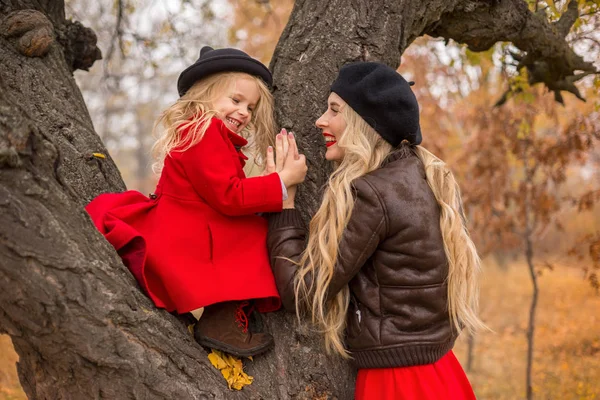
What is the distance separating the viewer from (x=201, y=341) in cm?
232

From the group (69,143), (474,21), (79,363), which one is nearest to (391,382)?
(79,363)

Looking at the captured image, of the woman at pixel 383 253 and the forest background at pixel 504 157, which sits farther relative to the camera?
the forest background at pixel 504 157

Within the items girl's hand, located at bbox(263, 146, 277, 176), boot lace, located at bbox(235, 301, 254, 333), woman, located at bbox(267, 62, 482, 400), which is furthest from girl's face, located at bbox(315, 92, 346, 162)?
boot lace, located at bbox(235, 301, 254, 333)

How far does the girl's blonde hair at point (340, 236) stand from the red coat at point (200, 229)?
19cm

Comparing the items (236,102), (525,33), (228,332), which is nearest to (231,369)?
(228,332)

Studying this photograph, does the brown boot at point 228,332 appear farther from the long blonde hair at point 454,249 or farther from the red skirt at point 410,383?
the long blonde hair at point 454,249

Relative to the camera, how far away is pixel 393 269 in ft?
7.60

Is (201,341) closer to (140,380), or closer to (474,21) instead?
(140,380)

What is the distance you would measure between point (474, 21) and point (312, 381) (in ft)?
7.67

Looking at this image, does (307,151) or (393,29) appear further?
(393,29)

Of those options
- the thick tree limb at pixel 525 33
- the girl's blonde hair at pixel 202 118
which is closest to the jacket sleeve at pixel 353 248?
the girl's blonde hair at pixel 202 118

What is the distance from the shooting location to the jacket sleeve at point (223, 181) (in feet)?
7.68

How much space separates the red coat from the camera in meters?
2.28

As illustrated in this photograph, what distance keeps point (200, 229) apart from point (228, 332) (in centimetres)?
44
